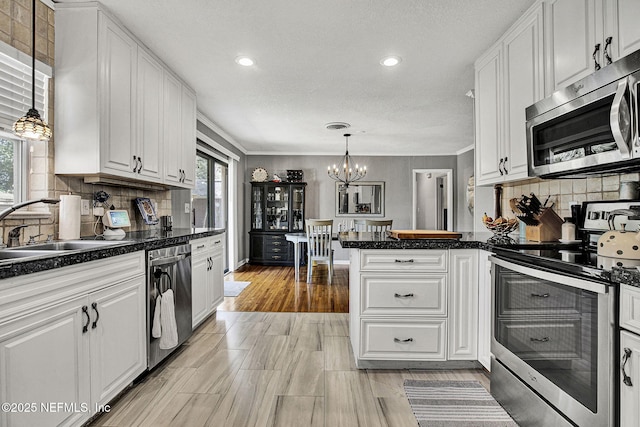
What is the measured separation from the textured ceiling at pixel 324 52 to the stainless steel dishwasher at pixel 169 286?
5.05 ft

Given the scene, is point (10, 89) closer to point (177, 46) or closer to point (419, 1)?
point (177, 46)

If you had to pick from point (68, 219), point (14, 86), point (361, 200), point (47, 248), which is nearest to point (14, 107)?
point (14, 86)

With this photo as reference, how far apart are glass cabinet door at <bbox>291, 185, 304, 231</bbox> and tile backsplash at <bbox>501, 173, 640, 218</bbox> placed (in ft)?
14.6

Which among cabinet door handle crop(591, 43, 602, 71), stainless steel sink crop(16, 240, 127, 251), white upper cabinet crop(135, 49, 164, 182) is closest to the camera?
cabinet door handle crop(591, 43, 602, 71)

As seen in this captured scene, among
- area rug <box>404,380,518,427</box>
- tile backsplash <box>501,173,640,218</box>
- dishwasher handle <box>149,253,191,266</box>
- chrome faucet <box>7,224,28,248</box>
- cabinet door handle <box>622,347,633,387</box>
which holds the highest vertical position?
tile backsplash <box>501,173,640,218</box>

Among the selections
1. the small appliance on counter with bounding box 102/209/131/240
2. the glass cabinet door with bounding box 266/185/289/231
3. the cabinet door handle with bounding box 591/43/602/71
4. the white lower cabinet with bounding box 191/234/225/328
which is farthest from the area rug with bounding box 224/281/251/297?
the cabinet door handle with bounding box 591/43/602/71

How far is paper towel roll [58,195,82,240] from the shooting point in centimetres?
208

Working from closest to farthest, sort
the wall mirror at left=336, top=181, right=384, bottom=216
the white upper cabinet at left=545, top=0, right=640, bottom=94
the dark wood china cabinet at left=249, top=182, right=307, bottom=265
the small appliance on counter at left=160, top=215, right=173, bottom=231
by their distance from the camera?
the white upper cabinet at left=545, top=0, right=640, bottom=94 → the small appliance on counter at left=160, top=215, right=173, bottom=231 → the dark wood china cabinet at left=249, top=182, right=307, bottom=265 → the wall mirror at left=336, top=181, right=384, bottom=216

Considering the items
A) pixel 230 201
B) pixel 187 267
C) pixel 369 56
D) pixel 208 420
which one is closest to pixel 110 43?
pixel 187 267

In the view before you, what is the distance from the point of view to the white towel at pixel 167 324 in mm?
2180

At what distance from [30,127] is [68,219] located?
2.11 feet

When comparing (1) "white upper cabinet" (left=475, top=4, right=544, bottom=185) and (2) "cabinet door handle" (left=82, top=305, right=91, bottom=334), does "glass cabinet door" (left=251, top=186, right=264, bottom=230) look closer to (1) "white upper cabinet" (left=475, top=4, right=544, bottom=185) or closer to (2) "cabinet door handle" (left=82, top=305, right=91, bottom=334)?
(1) "white upper cabinet" (left=475, top=4, right=544, bottom=185)

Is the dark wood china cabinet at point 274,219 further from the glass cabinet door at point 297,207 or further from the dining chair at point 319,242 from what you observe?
the dining chair at point 319,242

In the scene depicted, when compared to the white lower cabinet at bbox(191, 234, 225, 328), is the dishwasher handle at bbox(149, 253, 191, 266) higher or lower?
higher
